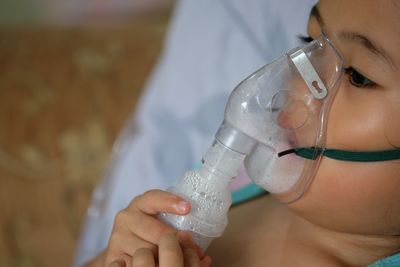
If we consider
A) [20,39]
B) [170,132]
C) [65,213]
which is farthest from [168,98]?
[20,39]

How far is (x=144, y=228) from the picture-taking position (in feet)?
2.93

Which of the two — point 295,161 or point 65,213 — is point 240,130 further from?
point 65,213

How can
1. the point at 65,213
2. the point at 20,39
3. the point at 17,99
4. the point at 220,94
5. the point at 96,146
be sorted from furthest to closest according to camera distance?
the point at 20,39 < the point at 17,99 < the point at 96,146 < the point at 65,213 < the point at 220,94

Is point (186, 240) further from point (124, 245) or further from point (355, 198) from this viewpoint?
point (355, 198)

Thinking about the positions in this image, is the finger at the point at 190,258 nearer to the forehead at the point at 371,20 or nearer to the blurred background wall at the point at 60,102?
the forehead at the point at 371,20

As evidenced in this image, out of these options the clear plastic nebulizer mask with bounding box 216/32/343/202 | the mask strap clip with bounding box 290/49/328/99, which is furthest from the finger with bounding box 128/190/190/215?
the mask strap clip with bounding box 290/49/328/99

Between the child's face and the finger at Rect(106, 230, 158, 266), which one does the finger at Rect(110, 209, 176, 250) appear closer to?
the finger at Rect(106, 230, 158, 266)

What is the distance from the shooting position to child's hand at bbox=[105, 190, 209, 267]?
85 cm

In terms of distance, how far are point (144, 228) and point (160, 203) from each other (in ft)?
0.18

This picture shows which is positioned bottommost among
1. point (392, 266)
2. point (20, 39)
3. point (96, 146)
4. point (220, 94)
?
point (392, 266)

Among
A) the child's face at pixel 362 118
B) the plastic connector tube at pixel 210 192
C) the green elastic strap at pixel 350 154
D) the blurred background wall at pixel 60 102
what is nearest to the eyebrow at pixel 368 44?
the child's face at pixel 362 118

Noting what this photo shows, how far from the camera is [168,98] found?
150cm

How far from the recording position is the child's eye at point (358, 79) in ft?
2.69

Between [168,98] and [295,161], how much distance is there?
2.16 feet
